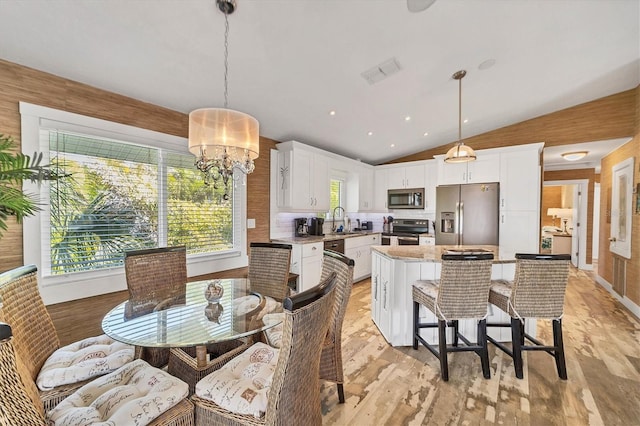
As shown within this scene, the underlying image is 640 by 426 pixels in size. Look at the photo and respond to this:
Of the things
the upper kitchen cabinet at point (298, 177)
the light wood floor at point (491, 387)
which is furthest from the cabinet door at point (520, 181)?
the upper kitchen cabinet at point (298, 177)

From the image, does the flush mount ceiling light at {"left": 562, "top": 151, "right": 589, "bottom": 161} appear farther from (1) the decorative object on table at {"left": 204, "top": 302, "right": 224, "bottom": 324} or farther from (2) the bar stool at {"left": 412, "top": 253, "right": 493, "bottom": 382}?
Answer: (1) the decorative object on table at {"left": 204, "top": 302, "right": 224, "bottom": 324}

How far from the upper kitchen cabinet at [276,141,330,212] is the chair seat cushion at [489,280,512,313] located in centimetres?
253

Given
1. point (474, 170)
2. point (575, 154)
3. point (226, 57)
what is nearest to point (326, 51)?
point (226, 57)

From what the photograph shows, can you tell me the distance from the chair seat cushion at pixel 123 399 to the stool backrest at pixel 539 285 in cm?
229

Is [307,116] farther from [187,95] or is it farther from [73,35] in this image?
[73,35]


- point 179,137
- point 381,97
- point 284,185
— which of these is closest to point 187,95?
point 179,137

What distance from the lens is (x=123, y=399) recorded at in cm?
114

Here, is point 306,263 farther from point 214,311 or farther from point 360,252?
point 214,311

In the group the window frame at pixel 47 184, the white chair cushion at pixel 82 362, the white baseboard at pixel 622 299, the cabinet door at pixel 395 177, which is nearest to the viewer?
the white chair cushion at pixel 82 362

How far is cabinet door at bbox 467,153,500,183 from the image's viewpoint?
13.9 ft

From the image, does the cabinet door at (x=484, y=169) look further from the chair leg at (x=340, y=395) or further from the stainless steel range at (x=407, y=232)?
the chair leg at (x=340, y=395)

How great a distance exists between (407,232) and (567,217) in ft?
15.4

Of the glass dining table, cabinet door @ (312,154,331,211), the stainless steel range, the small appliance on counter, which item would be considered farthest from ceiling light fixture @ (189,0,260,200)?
the stainless steel range

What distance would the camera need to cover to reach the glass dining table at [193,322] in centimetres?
137
